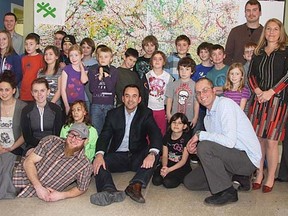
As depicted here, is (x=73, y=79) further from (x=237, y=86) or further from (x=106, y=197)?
(x=237, y=86)

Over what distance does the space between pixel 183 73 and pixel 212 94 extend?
0.92m

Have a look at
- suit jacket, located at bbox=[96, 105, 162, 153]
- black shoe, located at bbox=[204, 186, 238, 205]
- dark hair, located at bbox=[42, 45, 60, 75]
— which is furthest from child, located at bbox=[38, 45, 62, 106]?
black shoe, located at bbox=[204, 186, 238, 205]

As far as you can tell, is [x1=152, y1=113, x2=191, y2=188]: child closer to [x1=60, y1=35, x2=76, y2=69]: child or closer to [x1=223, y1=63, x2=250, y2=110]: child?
[x1=223, y1=63, x2=250, y2=110]: child

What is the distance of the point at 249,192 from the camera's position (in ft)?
11.3

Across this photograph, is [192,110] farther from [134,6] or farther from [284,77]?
[134,6]

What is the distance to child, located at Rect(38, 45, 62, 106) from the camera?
13.7 ft

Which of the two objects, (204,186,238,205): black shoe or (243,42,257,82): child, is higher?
(243,42,257,82): child

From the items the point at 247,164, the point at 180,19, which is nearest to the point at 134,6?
the point at 180,19

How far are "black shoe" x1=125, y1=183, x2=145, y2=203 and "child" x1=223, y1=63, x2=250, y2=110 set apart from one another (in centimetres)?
130

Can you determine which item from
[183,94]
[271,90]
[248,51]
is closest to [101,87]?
[183,94]

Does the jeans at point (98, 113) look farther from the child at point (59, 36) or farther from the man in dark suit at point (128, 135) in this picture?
the child at point (59, 36)

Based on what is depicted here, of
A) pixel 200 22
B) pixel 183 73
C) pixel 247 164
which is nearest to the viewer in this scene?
pixel 247 164

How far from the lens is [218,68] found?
420 cm

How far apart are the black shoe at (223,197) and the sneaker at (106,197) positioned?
71 cm
